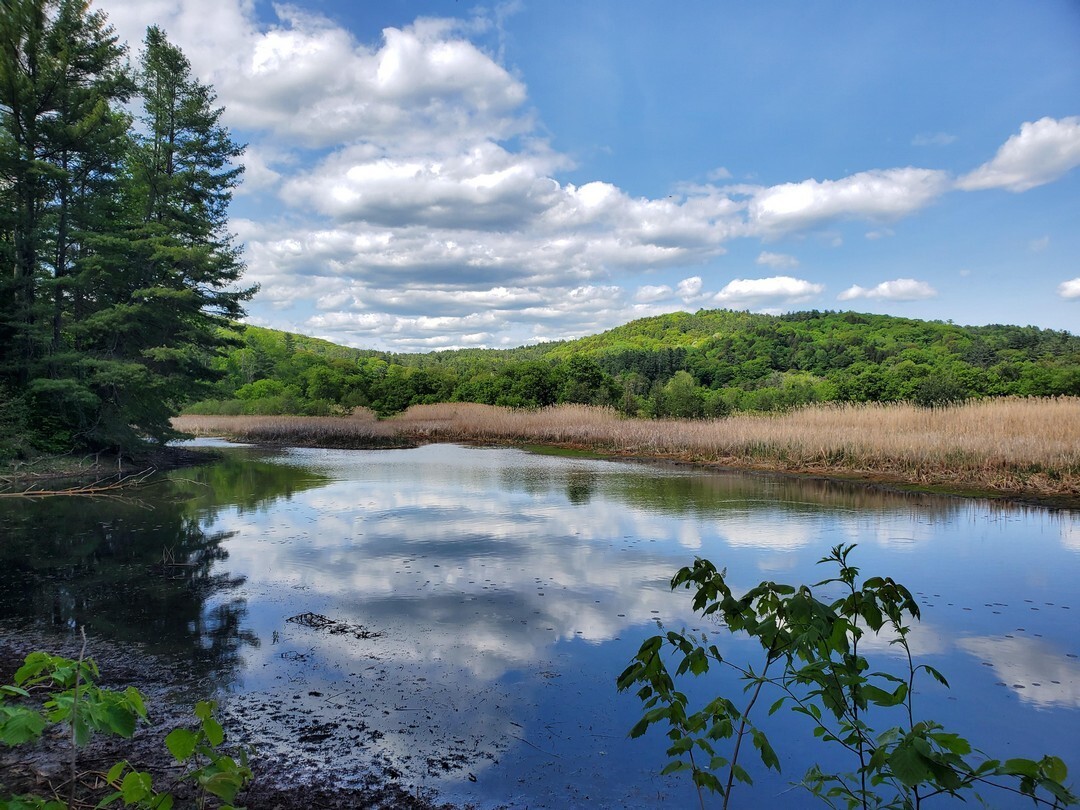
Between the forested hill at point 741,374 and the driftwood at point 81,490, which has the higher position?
the forested hill at point 741,374

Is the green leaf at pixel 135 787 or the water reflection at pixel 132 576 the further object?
the water reflection at pixel 132 576

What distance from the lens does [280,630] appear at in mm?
5285

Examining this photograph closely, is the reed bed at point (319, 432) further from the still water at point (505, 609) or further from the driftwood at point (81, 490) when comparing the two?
the still water at point (505, 609)

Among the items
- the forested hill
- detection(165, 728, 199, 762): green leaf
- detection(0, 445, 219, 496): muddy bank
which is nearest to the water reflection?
detection(0, 445, 219, 496): muddy bank

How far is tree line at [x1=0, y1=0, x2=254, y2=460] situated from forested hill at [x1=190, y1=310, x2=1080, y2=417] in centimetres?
377

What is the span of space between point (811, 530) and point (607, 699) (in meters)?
6.32

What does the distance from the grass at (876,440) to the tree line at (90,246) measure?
1081cm

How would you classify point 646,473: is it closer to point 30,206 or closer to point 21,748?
point 21,748

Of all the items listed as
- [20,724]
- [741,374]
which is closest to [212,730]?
[20,724]

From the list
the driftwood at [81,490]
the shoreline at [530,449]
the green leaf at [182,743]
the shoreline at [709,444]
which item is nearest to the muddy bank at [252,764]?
the green leaf at [182,743]

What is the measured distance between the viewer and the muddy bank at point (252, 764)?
294cm

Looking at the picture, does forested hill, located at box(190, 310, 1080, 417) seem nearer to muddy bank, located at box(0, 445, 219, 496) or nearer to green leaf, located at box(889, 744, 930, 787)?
muddy bank, located at box(0, 445, 219, 496)

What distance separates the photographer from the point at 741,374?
5997 cm

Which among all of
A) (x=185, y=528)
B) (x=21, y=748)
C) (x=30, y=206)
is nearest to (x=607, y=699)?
(x=21, y=748)
